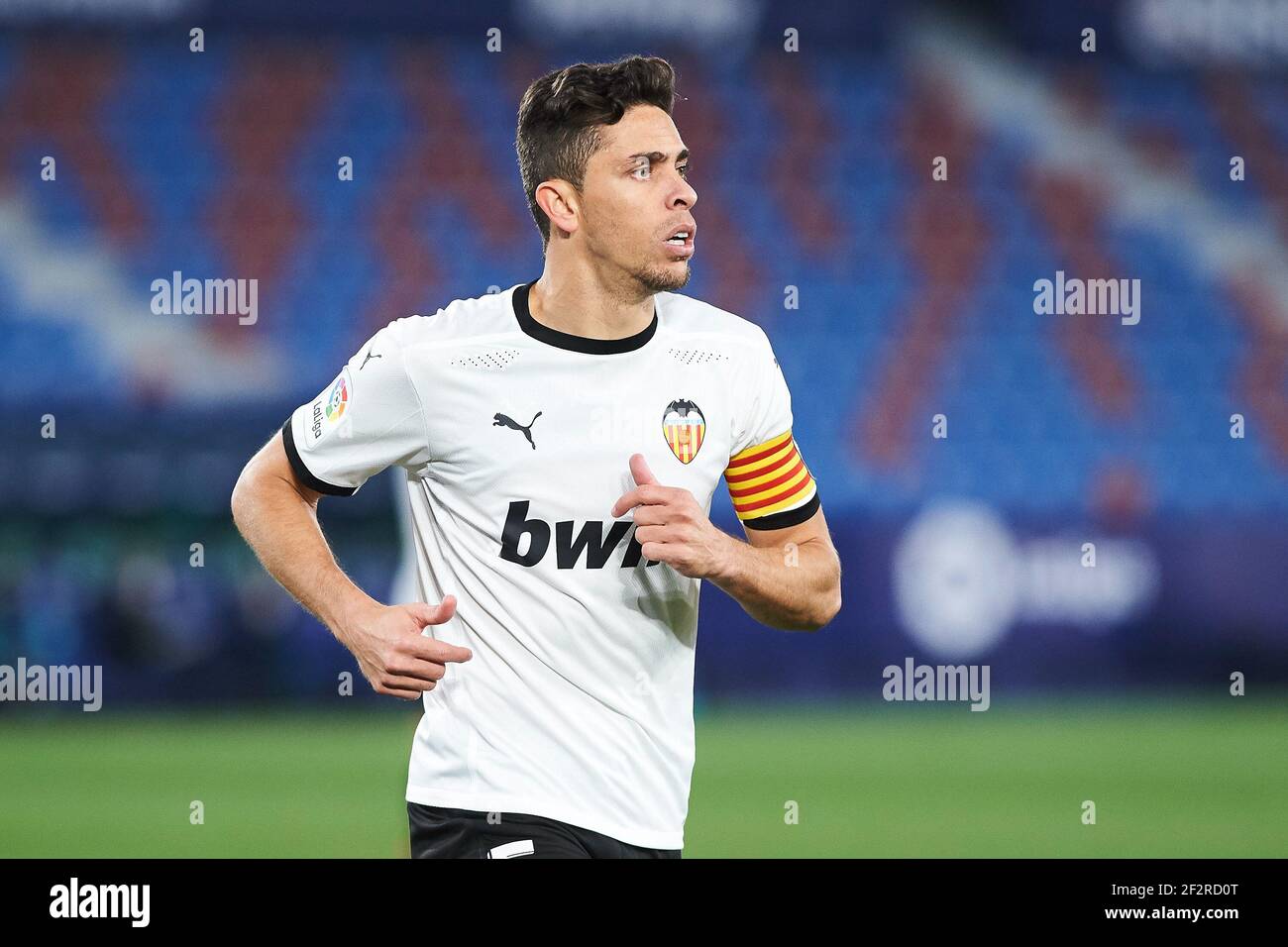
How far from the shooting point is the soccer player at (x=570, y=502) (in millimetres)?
2861

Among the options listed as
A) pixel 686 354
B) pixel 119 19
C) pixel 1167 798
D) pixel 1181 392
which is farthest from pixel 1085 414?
pixel 686 354

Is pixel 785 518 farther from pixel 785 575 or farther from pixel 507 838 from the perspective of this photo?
pixel 507 838

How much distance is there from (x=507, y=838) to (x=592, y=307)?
1038mm

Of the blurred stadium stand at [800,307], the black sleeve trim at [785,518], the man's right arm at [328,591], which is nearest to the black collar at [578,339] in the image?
the black sleeve trim at [785,518]

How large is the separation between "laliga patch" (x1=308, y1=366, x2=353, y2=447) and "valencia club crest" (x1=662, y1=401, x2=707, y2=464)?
0.62 metres

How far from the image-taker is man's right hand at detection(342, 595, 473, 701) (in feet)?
8.93

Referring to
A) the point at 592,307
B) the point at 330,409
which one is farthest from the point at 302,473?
the point at 592,307

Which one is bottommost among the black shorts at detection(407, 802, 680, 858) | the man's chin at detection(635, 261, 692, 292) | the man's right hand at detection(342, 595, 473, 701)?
the black shorts at detection(407, 802, 680, 858)

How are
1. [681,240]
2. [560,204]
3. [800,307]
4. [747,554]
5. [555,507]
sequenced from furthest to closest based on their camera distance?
[800,307], [560,204], [681,240], [555,507], [747,554]

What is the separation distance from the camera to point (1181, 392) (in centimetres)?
1059

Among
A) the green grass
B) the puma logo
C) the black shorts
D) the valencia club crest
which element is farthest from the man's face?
the green grass

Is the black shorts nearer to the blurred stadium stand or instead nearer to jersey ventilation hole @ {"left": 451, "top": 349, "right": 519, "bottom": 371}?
jersey ventilation hole @ {"left": 451, "top": 349, "right": 519, "bottom": 371}

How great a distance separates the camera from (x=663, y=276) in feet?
10.1
